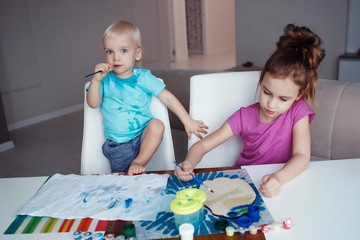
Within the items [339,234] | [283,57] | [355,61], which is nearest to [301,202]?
[339,234]

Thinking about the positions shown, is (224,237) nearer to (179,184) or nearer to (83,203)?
(179,184)

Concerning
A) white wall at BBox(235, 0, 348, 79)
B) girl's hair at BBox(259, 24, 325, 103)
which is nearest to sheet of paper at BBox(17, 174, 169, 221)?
girl's hair at BBox(259, 24, 325, 103)

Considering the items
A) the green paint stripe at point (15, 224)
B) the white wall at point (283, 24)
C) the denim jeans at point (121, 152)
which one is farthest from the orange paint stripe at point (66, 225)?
the white wall at point (283, 24)

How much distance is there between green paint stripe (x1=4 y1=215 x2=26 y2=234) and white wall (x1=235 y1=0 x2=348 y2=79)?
3439 mm

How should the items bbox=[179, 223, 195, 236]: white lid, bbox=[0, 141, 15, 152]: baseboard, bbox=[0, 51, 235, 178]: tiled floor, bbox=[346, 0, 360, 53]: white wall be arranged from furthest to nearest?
bbox=[346, 0, 360, 53]: white wall < bbox=[0, 141, 15, 152]: baseboard < bbox=[0, 51, 235, 178]: tiled floor < bbox=[179, 223, 195, 236]: white lid

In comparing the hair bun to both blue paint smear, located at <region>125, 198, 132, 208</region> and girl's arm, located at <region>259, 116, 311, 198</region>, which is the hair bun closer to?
girl's arm, located at <region>259, 116, 311, 198</region>

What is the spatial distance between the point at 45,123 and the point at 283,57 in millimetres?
3670

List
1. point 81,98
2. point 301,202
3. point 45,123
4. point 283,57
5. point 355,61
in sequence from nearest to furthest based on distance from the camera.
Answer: point 301,202 → point 283,57 → point 355,61 → point 45,123 → point 81,98

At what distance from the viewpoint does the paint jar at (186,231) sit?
75 cm

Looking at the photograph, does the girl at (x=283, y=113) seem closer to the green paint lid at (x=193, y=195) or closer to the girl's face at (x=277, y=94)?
the girl's face at (x=277, y=94)

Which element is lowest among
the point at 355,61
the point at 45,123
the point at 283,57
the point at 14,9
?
the point at 45,123

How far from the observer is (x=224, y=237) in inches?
31.2

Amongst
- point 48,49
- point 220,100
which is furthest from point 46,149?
point 220,100

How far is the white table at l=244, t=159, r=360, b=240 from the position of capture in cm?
79
